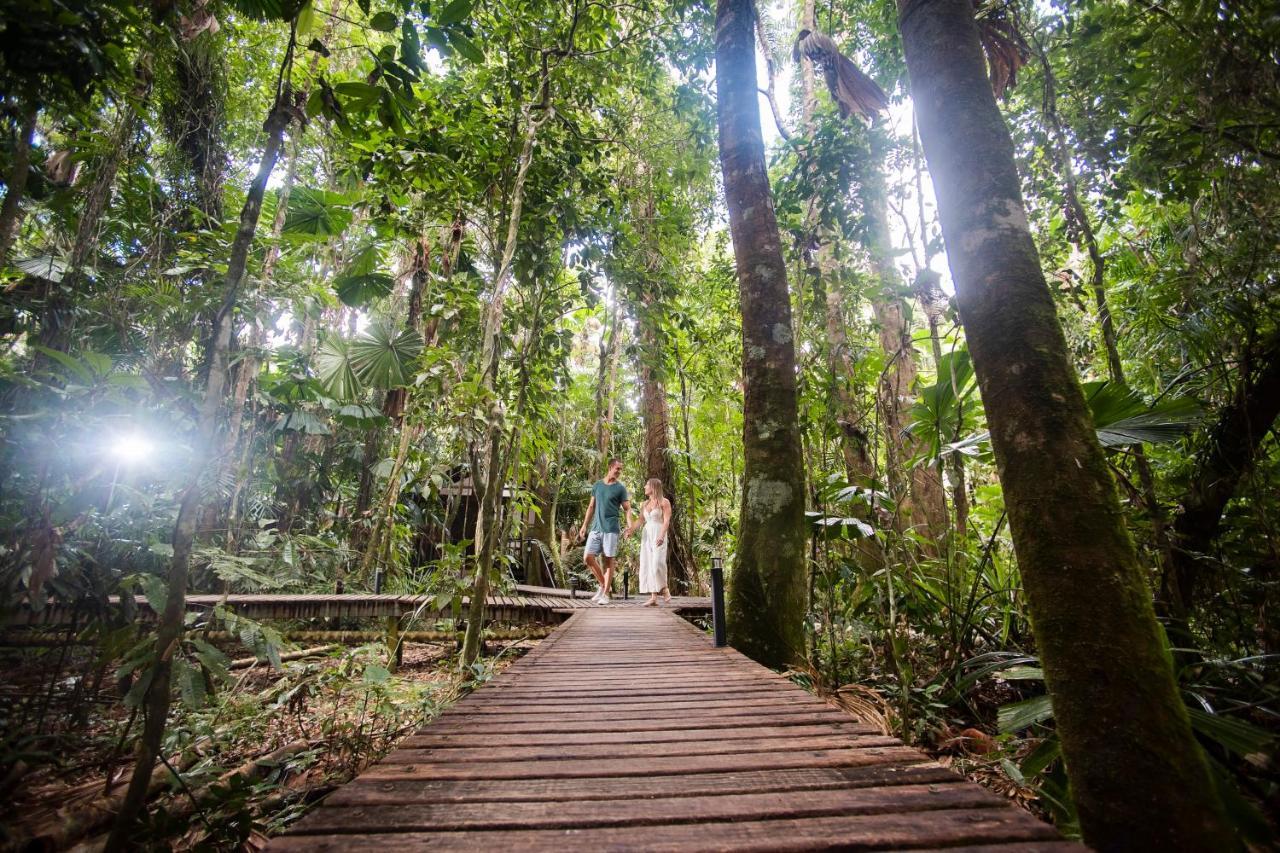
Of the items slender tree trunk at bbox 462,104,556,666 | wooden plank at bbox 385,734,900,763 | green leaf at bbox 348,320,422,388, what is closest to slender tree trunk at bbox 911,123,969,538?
wooden plank at bbox 385,734,900,763

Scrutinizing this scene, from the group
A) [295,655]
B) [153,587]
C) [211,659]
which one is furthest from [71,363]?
[295,655]

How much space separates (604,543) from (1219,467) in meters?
5.78

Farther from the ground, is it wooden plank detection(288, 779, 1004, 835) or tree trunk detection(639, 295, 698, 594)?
tree trunk detection(639, 295, 698, 594)

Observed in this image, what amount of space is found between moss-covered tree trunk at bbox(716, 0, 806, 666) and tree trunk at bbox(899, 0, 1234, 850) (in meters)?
2.22

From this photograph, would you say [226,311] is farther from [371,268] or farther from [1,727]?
[371,268]

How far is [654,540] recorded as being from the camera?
6.89 metres

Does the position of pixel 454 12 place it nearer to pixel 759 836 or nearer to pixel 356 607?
pixel 759 836

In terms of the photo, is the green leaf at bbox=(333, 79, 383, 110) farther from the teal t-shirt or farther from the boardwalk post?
the teal t-shirt

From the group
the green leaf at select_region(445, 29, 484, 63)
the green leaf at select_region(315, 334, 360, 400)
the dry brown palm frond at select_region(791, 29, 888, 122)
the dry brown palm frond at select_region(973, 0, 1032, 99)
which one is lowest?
the green leaf at select_region(445, 29, 484, 63)

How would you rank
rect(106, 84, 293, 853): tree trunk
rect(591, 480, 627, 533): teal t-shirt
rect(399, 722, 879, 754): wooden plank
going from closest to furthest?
rect(106, 84, 293, 853): tree trunk < rect(399, 722, 879, 754): wooden plank < rect(591, 480, 627, 533): teal t-shirt

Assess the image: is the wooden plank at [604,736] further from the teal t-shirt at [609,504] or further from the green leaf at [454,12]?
the teal t-shirt at [609,504]

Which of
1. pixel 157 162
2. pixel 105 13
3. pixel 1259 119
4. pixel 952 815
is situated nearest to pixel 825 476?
pixel 1259 119

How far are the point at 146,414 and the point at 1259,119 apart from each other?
7.16m

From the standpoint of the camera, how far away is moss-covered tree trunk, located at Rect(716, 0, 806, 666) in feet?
12.5
